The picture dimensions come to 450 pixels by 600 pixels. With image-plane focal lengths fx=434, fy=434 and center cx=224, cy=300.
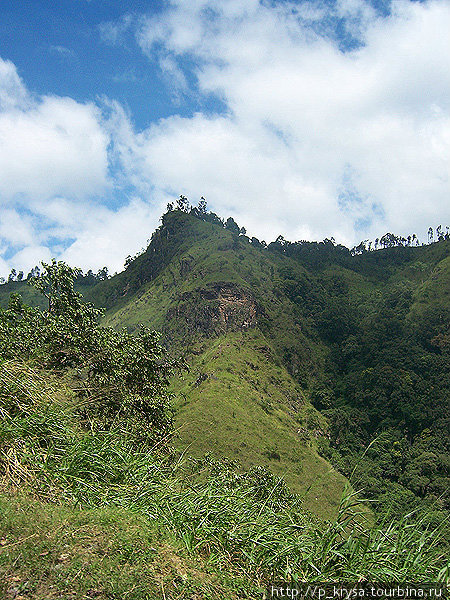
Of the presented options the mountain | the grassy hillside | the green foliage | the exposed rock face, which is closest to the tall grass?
the green foliage

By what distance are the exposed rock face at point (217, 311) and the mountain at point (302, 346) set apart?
269 mm

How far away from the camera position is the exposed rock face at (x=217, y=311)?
82250 millimetres

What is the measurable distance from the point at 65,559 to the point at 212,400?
5593 centimetres

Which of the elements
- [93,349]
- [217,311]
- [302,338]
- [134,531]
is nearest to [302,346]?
[302,338]

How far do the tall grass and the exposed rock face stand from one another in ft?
248

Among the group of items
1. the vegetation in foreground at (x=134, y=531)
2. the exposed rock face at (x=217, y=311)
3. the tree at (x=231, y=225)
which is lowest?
the vegetation in foreground at (x=134, y=531)

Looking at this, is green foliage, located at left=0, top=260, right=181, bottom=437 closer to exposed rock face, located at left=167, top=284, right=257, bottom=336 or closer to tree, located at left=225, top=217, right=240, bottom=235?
exposed rock face, located at left=167, top=284, right=257, bottom=336

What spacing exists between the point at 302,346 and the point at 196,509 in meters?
87.9

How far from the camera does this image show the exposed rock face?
82250 mm

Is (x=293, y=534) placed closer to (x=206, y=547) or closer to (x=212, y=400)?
(x=206, y=547)

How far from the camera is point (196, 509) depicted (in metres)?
4.19

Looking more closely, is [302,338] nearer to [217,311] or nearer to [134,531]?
[217,311]

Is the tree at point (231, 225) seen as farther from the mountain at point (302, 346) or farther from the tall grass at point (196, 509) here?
the tall grass at point (196, 509)

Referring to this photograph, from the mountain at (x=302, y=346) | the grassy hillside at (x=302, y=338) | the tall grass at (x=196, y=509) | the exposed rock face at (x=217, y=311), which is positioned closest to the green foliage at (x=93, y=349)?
the tall grass at (x=196, y=509)
